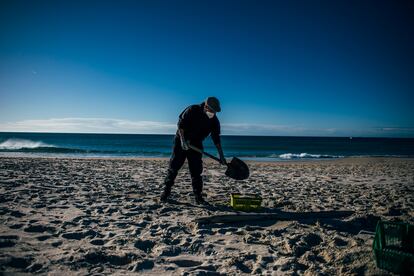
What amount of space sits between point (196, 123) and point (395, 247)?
3.38m

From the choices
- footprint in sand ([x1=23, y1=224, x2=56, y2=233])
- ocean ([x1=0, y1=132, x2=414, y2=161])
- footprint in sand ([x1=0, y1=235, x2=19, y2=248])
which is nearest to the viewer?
footprint in sand ([x1=0, y1=235, x2=19, y2=248])

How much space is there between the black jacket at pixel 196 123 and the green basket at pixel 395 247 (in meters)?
3.17

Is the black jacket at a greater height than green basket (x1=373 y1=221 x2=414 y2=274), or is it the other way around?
the black jacket

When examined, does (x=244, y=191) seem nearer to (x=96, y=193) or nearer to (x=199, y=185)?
(x=199, y=185)

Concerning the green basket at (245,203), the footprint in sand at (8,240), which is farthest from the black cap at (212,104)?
the footprint in sand at (8,240)

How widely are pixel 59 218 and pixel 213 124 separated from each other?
2976mm

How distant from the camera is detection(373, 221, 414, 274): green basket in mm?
2250

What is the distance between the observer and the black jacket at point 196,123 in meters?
4.87

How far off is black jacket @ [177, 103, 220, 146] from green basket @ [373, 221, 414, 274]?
3168 millimetres

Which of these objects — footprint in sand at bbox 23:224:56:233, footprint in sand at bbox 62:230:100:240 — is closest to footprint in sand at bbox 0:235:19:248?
footprint in sand at bbox 23:224:56:233

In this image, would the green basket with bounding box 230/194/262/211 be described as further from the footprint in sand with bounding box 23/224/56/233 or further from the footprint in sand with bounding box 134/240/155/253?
the footprint in sand with bounding box 23/224/56/233

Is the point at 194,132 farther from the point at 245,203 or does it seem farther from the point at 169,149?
the point at 169,149

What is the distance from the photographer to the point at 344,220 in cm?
410

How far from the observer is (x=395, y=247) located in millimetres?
2699
